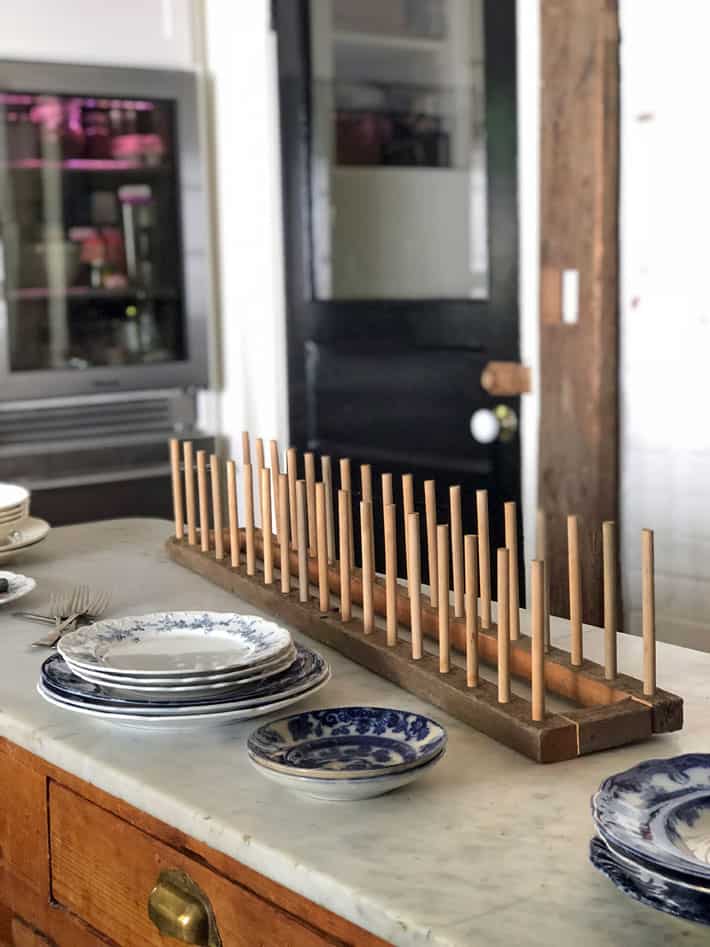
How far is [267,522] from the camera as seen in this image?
1467 millimetres

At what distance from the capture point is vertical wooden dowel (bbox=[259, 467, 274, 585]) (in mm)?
1450

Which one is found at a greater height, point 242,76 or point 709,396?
point 242,76

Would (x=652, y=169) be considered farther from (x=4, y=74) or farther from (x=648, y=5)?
(x=4, y=74)

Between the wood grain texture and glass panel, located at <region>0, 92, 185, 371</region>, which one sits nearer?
Answer: the wood grain texture

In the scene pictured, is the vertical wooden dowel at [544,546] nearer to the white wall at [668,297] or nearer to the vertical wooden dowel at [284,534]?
the vertical wooden dowel at [284,534]

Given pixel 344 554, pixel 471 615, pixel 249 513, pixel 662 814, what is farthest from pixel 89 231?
pixel 662 814

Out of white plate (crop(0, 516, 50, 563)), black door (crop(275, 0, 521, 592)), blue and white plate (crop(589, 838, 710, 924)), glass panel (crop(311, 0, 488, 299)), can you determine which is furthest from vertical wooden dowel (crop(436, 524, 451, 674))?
glass panel (crop(311, 0, 488, 299))

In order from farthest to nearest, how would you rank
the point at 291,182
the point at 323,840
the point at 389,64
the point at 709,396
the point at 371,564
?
1. the point at 291,182
2. the point at 389,64
3. the point at 709,396
4. the point at 371,564
5. the point at 323,840

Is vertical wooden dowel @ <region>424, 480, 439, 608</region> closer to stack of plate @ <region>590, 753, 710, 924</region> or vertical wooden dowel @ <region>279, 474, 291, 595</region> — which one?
vertical wooden dowel @ <region>279, 474, 291, 595</region>

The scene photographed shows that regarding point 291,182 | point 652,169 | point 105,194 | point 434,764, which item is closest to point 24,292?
point 105,194

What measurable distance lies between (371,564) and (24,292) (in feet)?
8.17

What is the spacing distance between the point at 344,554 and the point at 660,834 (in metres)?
0.55

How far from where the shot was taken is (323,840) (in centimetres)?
88

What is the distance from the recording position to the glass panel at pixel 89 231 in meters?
3.52
